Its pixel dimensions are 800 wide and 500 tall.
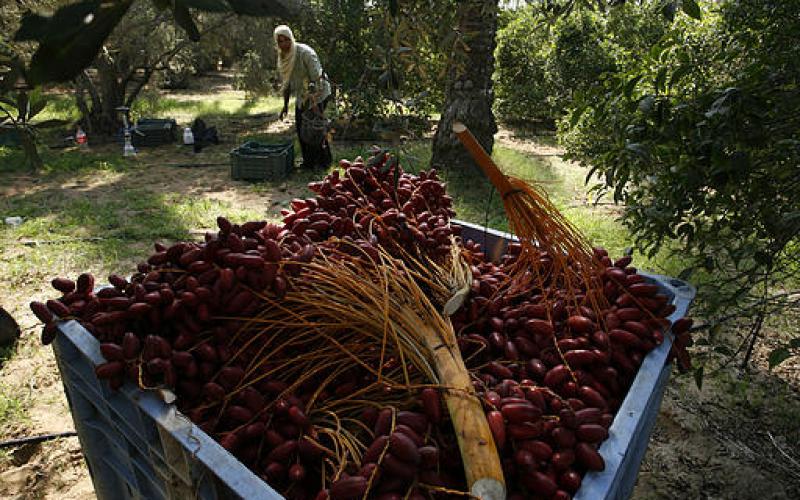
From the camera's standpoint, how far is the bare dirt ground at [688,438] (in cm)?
246

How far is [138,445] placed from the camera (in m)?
1.43

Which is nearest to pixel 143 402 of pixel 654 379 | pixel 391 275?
pixel 391 275

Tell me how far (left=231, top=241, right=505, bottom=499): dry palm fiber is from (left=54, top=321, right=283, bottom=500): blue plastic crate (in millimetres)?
277

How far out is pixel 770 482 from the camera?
2465 mm

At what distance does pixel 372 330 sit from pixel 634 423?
2.34 feet

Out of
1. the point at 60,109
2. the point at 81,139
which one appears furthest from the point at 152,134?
the point at 60,109

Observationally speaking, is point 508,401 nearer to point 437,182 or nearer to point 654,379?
point 654,379

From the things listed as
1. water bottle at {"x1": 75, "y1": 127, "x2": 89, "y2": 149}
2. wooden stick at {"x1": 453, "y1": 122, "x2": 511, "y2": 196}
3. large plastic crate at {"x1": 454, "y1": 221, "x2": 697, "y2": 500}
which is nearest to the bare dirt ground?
large plastic crate at {"x1": 454, "y1": 221, "x2": 697, "y2": 500}

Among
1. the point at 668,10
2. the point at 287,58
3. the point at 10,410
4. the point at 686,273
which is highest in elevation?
the point at 668,10

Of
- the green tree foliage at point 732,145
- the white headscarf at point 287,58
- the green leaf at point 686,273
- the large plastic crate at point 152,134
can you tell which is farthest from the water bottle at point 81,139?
the green leaf at point 686,273

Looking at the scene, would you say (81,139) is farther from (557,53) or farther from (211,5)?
(211,5)

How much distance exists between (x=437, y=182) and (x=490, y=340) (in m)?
0.94

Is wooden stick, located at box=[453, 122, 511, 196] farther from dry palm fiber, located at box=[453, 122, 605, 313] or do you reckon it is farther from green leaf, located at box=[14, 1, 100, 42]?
green leaf, located at box=[14, 1, 100, 42]

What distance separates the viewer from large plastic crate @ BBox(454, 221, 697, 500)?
1.18 m
